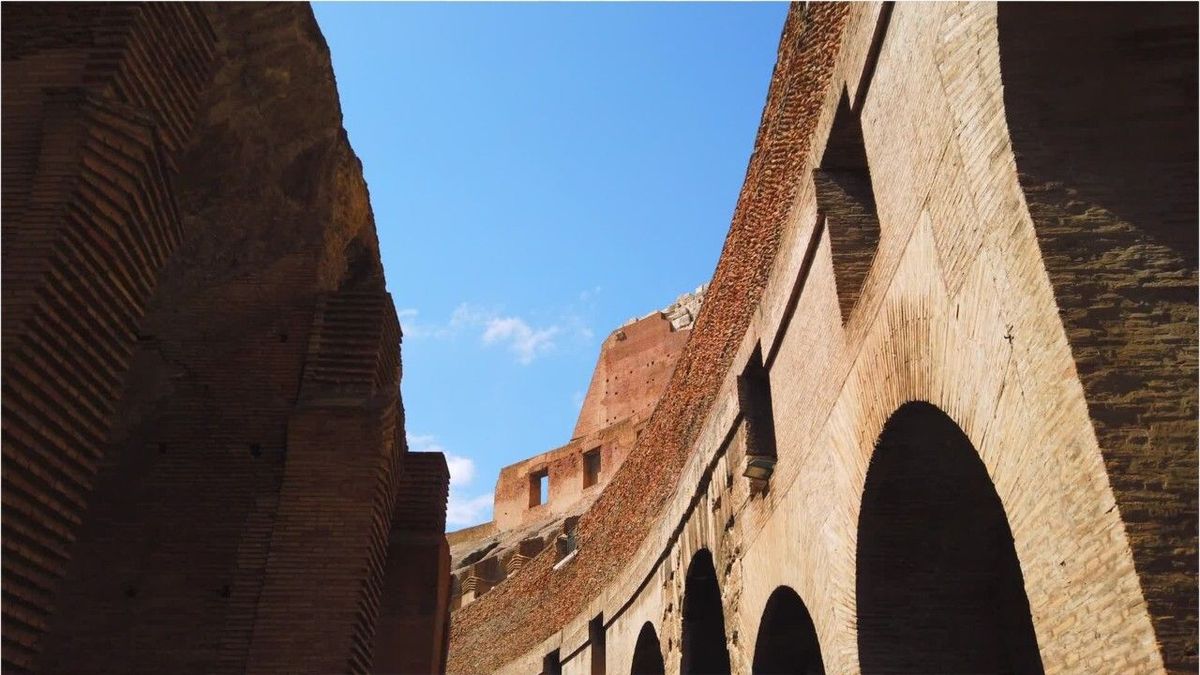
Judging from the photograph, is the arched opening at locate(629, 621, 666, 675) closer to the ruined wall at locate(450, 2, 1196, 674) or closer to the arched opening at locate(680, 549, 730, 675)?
the arched opening at locate(680, 549, 730, 675)

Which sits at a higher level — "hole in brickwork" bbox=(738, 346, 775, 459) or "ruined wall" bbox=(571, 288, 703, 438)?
"ruined wall" bbox=(571, 288, 703, 438)

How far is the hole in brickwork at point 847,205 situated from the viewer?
538cm

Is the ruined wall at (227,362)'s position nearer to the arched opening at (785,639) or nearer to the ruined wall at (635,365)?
the arched opening at (785,639)

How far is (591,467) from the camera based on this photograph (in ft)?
111

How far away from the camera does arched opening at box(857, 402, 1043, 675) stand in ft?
16.5

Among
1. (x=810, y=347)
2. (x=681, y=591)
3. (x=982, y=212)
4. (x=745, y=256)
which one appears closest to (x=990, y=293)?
(x=982, y=212)

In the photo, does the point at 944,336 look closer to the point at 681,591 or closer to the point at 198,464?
the point at 198,464

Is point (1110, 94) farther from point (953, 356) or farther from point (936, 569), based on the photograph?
point (936, 569)

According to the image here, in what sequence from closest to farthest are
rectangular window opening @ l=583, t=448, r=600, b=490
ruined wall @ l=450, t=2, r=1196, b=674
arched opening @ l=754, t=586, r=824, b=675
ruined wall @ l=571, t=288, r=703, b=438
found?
ruined wall @ l=450, t=2, r=1196, b=674
arched opening @ l=754, t=586, r=824, b=675
rectangular window opening @ l=583, t=448, r=600, b=490
ruined wall @ l=571, t=288, r=703, b=438

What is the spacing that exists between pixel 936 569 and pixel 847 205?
2.00 m

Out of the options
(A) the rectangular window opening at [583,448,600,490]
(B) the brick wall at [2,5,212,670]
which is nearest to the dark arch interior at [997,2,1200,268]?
(B) the brick wall at [2,5,212,670]

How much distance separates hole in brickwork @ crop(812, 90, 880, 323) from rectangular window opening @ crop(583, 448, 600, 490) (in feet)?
92.7

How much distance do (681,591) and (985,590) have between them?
4.45m

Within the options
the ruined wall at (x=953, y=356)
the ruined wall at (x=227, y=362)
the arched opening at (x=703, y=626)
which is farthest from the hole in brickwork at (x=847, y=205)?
the arched opening at (x=703, y=626)
